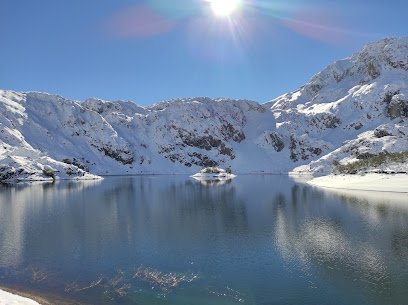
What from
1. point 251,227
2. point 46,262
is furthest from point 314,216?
point 46,262

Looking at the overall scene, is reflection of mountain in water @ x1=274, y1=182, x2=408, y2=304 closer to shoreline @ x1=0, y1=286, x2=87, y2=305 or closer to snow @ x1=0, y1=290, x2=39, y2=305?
shoreline @ x1=0, y1=286, x2=87, y2=305

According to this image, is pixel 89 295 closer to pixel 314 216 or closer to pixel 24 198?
pixel 314 216

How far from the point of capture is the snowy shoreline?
102m

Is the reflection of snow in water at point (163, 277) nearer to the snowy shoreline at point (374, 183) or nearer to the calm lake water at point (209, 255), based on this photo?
the calm lake water at point (209, 255)

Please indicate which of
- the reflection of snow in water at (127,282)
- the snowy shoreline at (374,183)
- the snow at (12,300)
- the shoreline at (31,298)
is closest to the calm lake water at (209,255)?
the reflection of snow in water at (127,282)

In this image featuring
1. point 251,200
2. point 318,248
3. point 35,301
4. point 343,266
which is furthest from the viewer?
point 251,200

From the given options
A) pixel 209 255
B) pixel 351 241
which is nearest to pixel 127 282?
pixel 209 255

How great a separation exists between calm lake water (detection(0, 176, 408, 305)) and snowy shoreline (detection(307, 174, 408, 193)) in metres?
32.2

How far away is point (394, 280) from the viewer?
32.2 meters

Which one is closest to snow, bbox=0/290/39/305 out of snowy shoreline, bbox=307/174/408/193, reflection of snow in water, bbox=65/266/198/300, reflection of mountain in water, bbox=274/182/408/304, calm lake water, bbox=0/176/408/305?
calm lake water, bbox=0/176/408/305

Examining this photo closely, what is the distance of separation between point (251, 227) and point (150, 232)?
546 inches

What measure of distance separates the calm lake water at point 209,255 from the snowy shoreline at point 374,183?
3219cm

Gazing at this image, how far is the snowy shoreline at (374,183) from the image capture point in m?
102

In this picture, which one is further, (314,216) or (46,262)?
(314,216)
